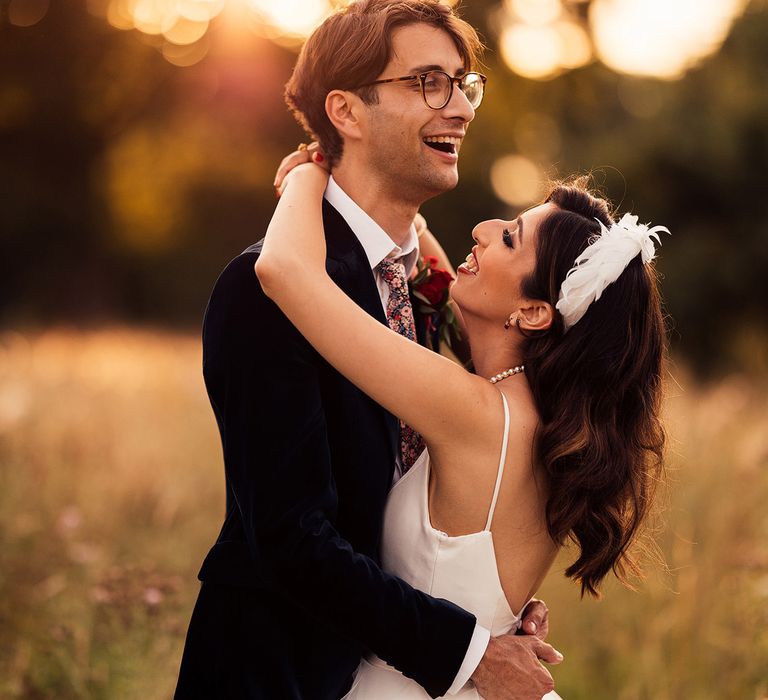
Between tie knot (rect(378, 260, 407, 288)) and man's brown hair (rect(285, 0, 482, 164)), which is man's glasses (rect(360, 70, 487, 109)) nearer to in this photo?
man's brown hair (rect(285, 0, 482, 164))

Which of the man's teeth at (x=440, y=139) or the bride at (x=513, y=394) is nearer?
the bride at (x=513, y=394)

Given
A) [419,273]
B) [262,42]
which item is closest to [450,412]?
[419,273]

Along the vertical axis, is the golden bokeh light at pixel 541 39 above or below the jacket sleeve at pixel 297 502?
above

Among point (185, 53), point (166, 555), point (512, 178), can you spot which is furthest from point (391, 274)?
point (512, 178)

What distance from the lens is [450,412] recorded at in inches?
99.5

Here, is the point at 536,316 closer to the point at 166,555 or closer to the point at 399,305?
the point at 399,305

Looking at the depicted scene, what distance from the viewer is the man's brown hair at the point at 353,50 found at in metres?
3.10

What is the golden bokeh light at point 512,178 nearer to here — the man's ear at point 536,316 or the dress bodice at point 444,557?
the man's ear at point 536,316

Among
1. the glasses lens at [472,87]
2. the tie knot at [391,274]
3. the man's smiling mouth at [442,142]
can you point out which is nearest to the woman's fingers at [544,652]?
the tie knot at [391,274]

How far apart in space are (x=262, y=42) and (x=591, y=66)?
7631mm

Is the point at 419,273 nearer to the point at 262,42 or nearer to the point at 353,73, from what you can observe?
the point at 353,73

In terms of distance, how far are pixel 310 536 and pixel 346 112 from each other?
1541mm

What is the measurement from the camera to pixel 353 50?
3117 millimetres

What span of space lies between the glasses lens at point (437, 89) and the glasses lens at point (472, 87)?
0.36 ft
